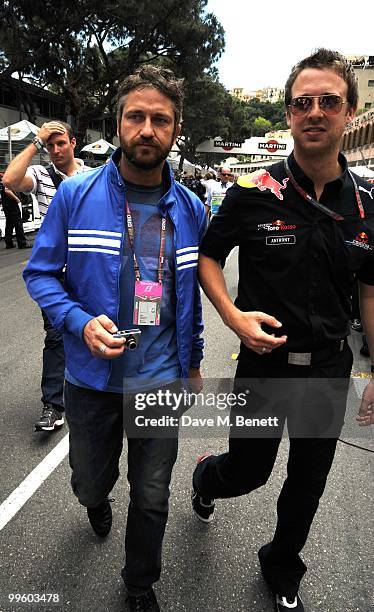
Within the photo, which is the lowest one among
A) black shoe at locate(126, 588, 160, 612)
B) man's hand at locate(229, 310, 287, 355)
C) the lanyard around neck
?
black shoe at locate(126, 588, 160, 612)

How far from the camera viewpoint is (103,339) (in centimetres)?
160

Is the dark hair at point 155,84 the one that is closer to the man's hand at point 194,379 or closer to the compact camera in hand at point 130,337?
the compact camera in hand at point 130,337

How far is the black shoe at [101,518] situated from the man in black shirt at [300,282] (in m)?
0.78

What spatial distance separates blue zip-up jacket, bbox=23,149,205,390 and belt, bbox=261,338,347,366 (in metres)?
0.39

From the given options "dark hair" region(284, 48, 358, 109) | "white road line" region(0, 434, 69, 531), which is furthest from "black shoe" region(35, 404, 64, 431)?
"dark hair" region(284, 48, 358, 109)

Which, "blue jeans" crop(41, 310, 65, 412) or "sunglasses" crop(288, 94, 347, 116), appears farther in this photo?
"blue jeans" crop(41, 310, 65, 412)

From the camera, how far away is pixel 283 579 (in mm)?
2045

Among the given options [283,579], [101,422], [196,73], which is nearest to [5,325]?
[101,422]

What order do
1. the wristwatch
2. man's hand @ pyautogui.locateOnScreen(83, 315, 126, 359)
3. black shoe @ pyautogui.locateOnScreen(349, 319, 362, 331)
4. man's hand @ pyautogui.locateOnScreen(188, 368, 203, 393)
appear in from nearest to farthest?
man's hand @ pyautogui.locateOnScreen(83, 315, 126, 359)
man's hand @ pyautogui.locateOnScreen(188, 368, 203, 393)
the wristwatch
black shoe @ pyautogui.locateOnScreen(349, 319, 362, 331)

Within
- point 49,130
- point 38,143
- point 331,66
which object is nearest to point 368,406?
point 331,66

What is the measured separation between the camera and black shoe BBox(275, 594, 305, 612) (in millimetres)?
2010

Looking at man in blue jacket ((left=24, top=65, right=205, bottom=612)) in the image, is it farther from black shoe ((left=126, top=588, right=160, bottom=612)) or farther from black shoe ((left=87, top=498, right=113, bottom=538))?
black shoe ((left=87, top=498, right=113, bottom=538))

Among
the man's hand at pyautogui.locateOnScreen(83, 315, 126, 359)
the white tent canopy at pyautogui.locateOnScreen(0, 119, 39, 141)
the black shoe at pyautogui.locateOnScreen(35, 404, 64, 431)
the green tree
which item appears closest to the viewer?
the man's hand at pyautogui.locateOnScreen(83, 315, 126, 359)

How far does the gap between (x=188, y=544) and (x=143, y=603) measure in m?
0.50
